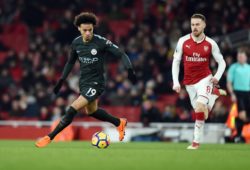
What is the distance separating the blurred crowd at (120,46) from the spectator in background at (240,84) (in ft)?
9.30

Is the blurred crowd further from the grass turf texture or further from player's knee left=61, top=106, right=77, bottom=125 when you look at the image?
the grass turf texture

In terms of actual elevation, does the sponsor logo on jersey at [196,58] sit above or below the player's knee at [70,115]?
above

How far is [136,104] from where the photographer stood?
21.3 meters

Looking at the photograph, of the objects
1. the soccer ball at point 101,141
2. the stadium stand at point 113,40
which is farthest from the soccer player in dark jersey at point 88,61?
the stadium stand at point 113,40

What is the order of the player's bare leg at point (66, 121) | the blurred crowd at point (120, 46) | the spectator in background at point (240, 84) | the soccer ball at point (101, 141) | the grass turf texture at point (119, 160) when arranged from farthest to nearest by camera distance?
the blurred crowd at point (120, 46) < the spectator in background at point (240, 84) < the soccer ball at point (101, 141) < the player's bare leg at point (66, 121) < the grass turf texture at point (119, 160)

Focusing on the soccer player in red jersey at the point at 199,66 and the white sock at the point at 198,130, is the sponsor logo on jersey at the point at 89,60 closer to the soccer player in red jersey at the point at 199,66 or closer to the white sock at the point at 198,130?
the soccer player in red jersey at the point at 199,66

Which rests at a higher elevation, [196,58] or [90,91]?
[196,58]

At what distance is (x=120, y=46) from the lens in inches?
969

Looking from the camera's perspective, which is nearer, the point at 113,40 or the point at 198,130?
the point at 198,130

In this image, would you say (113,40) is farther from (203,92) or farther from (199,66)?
(203,92)

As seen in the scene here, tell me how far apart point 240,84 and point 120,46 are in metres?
9.10

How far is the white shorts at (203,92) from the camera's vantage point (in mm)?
12227

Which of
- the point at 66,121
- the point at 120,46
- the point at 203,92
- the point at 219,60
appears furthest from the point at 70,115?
the point at 120,46

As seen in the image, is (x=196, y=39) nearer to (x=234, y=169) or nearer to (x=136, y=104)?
(x=234, y=169)
